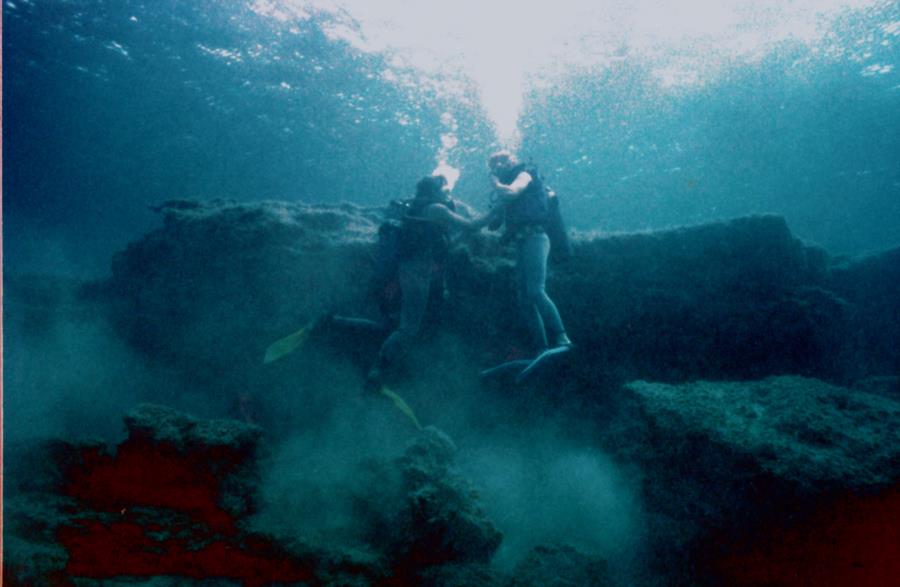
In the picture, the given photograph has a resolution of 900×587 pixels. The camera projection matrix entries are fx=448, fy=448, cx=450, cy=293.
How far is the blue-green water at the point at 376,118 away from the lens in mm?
16453

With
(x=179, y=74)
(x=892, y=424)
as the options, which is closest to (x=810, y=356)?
(x=892, y=424)

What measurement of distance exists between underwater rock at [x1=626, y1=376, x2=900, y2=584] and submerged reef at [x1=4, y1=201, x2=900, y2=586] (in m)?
0.02

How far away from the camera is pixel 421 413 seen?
6.48 m

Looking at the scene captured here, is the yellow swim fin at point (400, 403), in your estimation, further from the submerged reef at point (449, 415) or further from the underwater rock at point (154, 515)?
the underwater rock at point (154, 515)

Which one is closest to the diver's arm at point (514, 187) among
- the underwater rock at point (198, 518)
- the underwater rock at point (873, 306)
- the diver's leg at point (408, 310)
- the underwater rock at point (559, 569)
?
the diver's leg at point (408, 310)

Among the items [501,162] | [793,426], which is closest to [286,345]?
[501,162]

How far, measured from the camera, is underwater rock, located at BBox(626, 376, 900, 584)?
344 centimetres

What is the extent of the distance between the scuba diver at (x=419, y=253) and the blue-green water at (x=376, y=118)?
334 cm

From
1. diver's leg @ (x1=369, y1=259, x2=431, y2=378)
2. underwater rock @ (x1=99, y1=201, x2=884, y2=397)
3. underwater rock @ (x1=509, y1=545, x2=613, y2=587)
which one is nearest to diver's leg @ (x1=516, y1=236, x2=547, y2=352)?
underwater rock @ (x1=99, y1=201, x2=884, y2=397)

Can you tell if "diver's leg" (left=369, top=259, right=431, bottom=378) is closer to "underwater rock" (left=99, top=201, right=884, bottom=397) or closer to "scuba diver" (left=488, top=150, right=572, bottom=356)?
"underwater rock" (left=99, top=201, right=884, bottom=397)

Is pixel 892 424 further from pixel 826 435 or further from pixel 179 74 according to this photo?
pixel 179 74

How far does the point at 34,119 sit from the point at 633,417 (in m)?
33.4

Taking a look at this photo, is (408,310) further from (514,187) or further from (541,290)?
(514,187)

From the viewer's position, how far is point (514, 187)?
20.2 feet
